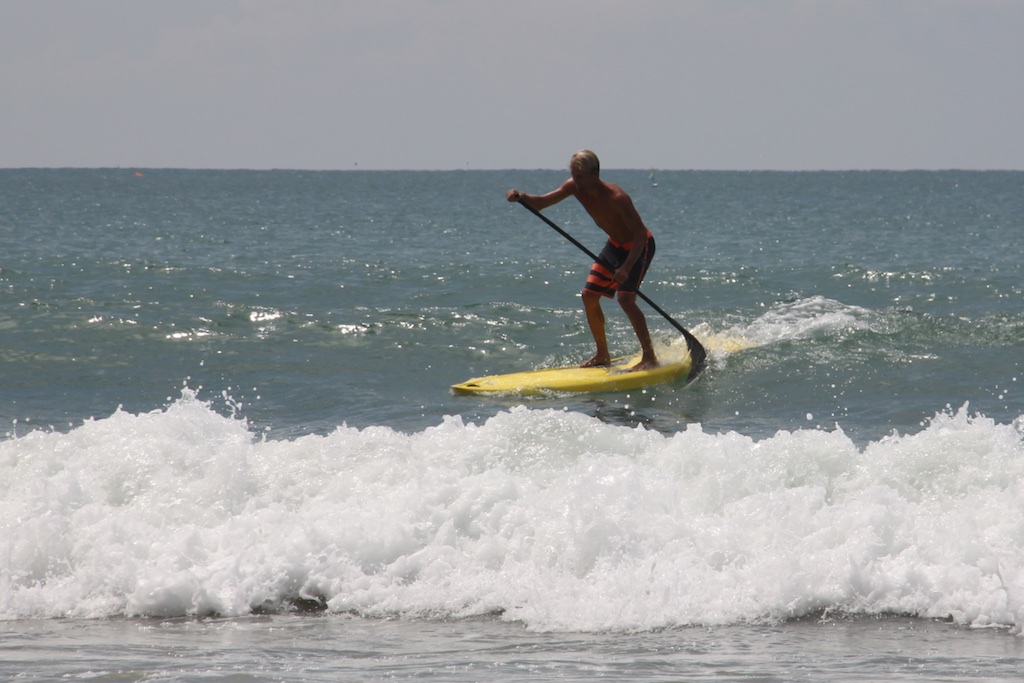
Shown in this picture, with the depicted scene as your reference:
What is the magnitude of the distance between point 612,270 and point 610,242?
0.69 feet

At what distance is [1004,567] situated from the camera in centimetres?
481

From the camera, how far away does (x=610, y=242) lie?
29.7 ft

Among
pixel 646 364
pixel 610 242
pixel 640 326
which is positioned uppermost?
pixel 610 242

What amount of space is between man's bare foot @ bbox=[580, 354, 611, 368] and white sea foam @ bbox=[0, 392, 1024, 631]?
2923 millimetres

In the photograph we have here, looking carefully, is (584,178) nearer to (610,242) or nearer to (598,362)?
(610,242)

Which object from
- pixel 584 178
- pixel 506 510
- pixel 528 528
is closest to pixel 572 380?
pixel 584 178

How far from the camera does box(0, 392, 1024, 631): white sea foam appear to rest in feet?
15.8

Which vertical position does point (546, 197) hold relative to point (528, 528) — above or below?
above

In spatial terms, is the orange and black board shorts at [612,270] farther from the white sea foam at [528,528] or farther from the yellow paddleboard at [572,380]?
the white sea foam at [528,528]

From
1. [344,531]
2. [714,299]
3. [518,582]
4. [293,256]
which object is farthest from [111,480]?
[293,256]

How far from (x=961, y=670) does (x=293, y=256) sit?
52.9 ft

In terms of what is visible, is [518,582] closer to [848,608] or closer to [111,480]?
[848,608]
